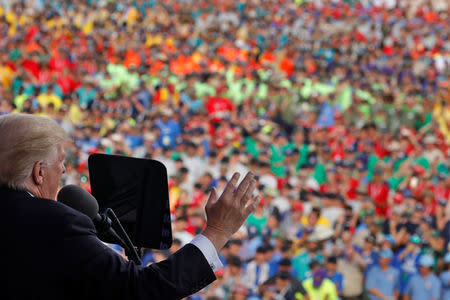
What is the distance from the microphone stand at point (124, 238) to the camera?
7.58 ft

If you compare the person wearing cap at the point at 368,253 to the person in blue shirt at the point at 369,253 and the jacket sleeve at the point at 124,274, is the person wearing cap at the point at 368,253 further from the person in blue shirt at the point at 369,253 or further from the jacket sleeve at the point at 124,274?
the jacket sleeve at the point at 124,274

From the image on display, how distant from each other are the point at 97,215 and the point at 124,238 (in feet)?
0.41

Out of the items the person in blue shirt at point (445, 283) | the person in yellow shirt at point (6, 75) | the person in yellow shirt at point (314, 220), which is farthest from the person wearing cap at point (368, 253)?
the person in yellow shirt at point (6, 75)

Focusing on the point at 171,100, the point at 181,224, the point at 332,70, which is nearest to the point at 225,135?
the point at 171,100

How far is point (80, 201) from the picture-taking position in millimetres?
2223

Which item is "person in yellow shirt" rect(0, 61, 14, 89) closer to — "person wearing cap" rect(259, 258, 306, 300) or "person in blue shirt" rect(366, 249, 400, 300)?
"person wearing cap" rect(259, 258, 306, 300)

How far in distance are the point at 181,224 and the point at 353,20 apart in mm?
13017

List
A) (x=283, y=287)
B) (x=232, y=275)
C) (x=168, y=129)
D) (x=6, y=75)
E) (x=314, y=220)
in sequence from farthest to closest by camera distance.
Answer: (x=6, y=75)
(x=168, y=129)
(x=314, y=220)
(x=232, y=275)
(x=283, y=287)

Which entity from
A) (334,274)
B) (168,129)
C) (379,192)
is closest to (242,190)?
(334,274)

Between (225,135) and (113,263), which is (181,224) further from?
(113,263)

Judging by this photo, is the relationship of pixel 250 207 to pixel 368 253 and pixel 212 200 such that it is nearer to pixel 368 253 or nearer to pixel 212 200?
pixel 212 200

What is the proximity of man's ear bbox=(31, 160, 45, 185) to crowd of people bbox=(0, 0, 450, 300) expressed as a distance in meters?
3.25

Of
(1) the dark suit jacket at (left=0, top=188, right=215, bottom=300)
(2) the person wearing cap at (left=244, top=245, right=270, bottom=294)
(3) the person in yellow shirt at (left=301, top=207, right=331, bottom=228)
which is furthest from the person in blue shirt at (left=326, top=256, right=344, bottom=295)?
(1) the dark suit jacket at (left=0, top=188, right=215, bottom=300)

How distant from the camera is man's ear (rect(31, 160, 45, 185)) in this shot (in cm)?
209
